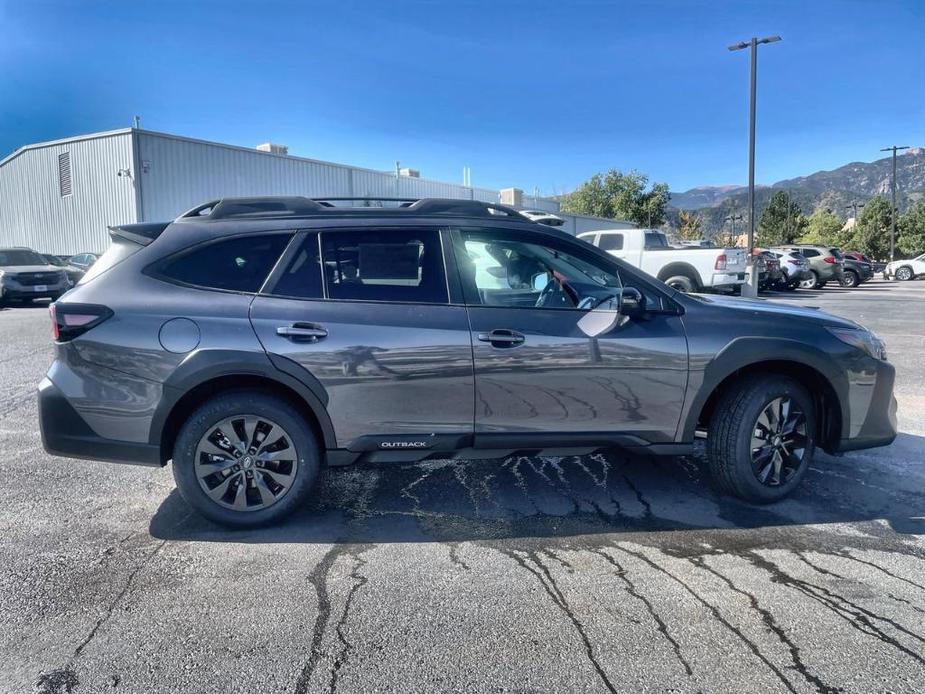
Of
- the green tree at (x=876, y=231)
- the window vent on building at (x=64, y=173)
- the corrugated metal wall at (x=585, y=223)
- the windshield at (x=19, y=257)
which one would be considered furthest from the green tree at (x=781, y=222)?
the windshield at (x=19, y=257)

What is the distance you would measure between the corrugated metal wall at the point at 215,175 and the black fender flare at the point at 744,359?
73.4ft

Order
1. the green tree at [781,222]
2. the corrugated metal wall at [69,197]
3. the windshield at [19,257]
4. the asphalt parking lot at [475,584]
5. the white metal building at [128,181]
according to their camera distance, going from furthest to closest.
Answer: the green tree at [781,222] < the corrugated metal wall at [69,197] < the white metal building at [128,181] < the windshield at [19,257] < the asphalt parking lot at [475,584]

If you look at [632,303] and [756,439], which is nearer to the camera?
[632,303]

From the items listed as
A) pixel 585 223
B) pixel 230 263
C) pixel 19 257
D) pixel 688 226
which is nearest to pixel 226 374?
pixel 230 263

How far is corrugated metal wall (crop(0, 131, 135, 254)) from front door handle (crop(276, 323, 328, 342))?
70.2ft

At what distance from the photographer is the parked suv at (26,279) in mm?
17016

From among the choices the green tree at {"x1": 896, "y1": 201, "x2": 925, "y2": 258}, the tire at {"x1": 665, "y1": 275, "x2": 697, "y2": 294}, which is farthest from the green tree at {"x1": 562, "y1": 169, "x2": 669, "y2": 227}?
the tire at {"x1": 665, "y1": 275, "x2": 697, "y2": 294}

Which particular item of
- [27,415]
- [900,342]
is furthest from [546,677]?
[900,342]

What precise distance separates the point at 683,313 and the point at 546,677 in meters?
2.30

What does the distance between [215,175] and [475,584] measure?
24.0 meters

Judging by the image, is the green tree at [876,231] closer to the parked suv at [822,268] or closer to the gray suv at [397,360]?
the parked suv at [822,268]

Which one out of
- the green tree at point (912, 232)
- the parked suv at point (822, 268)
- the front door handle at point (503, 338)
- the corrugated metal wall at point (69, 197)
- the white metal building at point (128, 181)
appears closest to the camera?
the front door handle at point (503, 338)

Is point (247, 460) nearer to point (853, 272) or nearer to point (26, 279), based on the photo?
point (26, 279)

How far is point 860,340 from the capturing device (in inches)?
160
